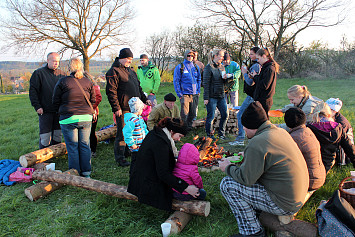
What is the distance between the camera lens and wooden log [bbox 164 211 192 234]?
2.73m

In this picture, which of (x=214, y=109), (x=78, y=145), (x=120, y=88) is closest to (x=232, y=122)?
(x=214, y=109)

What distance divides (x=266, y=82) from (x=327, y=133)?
4.84ft

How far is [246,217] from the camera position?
2566mm

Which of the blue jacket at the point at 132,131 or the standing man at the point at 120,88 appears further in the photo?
the standing man at the point at 120,88

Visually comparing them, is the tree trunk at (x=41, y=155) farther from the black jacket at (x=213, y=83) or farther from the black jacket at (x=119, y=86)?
the black jacket at (x=213, y=83)

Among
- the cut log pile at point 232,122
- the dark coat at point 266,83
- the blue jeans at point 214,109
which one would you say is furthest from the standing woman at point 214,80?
the dark coat at point 266,83

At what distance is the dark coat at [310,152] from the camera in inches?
111

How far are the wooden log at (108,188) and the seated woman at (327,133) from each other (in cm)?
189

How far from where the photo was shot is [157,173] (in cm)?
291

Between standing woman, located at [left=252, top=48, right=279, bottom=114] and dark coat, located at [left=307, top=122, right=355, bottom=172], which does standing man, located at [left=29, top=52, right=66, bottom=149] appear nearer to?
standing woman, located at [left=252, top=48, right=279, bottom=114]

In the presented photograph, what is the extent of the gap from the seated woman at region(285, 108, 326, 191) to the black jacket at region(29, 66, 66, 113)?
4.26 meters

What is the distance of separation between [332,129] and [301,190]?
5.07ft

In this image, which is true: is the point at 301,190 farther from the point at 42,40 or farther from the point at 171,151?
the point at 42,40

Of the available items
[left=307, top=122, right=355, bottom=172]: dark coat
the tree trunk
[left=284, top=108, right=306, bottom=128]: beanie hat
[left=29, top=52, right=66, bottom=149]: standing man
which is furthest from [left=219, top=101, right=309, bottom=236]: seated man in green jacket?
[left=29, top=52, right=66, bottom=149]: standing man
